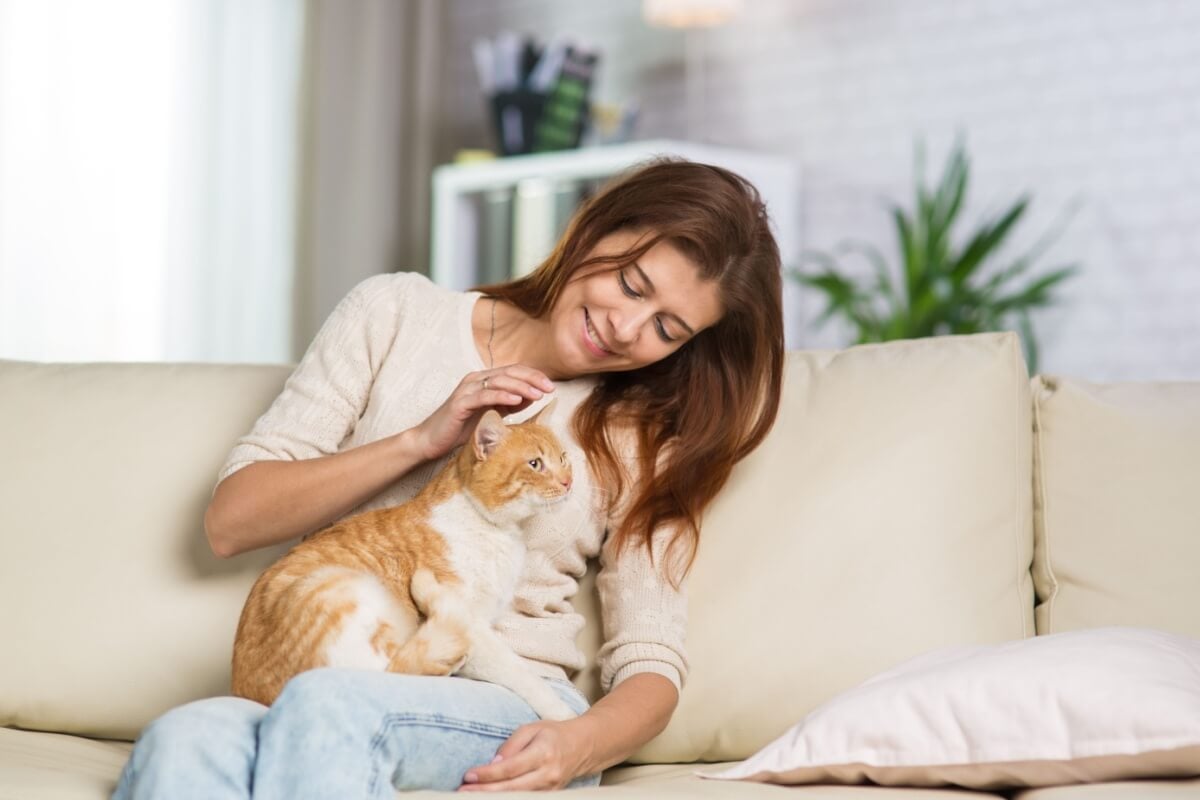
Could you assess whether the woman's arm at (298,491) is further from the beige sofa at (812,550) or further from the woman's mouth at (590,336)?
the woman's mouth at (590,336)

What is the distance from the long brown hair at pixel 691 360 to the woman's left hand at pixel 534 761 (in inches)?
13.8

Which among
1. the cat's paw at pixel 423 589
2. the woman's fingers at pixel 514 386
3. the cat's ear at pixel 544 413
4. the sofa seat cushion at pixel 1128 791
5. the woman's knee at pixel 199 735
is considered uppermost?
the woman's fingers at pixel 514 386

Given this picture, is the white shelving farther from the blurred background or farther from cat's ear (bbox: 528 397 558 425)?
cat's ear (bbox: 528 397 558 425)

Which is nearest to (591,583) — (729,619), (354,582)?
(729,619)

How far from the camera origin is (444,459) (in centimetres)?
172

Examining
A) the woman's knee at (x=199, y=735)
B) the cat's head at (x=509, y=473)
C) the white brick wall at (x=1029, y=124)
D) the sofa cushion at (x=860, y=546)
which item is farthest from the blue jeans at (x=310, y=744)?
the white brick wall at (x=1029, y=124)

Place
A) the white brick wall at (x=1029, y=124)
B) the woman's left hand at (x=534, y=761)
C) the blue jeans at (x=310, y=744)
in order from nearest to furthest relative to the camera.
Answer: the blue jeans at (x=310, y=744) < the woman's left hand at (x=534, y=761) < the white brick wall at (x=1029, y=124)

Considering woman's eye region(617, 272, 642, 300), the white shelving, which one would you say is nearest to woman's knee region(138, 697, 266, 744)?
woman's eye region(617, 272, 642, 300)

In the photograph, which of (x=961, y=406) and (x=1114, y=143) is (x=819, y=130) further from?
(x=961, y=406)

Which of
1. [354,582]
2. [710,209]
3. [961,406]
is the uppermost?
[710,209]

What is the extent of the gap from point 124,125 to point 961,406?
3.39 meters

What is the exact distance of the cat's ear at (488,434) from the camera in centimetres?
151

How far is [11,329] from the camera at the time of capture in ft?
13.3

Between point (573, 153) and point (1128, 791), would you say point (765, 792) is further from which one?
point (573, 153)
